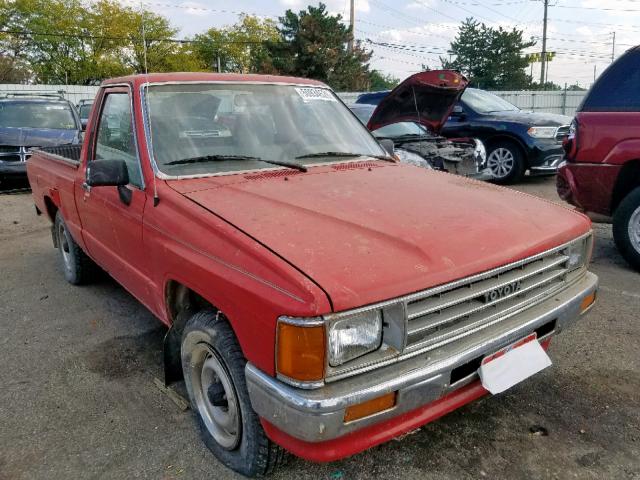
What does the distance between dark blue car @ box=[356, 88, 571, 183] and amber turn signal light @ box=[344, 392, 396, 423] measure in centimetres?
826

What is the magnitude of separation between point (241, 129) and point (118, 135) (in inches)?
33.3

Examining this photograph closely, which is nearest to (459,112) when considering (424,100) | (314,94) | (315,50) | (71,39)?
(424,100)

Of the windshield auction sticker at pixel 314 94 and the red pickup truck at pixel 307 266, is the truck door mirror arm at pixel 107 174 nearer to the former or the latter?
the red pickup truck at pixel 307 266

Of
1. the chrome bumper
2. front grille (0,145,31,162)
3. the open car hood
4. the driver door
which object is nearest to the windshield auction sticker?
the driver door

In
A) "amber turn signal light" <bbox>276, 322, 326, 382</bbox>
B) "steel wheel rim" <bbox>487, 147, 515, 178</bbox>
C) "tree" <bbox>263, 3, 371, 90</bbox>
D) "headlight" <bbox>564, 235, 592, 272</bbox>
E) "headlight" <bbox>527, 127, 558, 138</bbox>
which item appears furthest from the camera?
"tree" <bbox>263, 3, 371, 90</bbox>

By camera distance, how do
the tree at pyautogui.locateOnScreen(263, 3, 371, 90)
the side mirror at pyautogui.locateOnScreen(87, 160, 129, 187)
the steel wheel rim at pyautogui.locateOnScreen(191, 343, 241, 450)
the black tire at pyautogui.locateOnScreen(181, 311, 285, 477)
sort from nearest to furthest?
Result: the black tire at pyautogui.locateOnScreen(181, 311, 285, 477) < the steel wheel rim at pyautogui.locateOnScreen(191, 343, 241, 450) < the side mirror at pyautogui.locateOnScreen(87, 160, 129, 187) < the tree at pyautogui.locateOnScreen(263, 3, 371, 90)

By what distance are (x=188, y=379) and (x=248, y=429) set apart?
0.58 metres

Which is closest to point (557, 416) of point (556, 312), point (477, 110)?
point (556, 312)

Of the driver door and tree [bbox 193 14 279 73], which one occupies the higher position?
tree [bbox 193 14 279 73]

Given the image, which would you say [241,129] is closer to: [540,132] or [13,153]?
[540,132]

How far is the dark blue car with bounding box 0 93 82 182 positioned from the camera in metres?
9.42

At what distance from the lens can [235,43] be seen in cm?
6000

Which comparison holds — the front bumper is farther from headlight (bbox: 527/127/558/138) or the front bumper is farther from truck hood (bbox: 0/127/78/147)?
truck hood (bbox: 0/127/78/147)

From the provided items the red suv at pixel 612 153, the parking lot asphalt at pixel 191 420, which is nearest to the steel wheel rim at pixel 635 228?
the red suv at pixel 612 153
